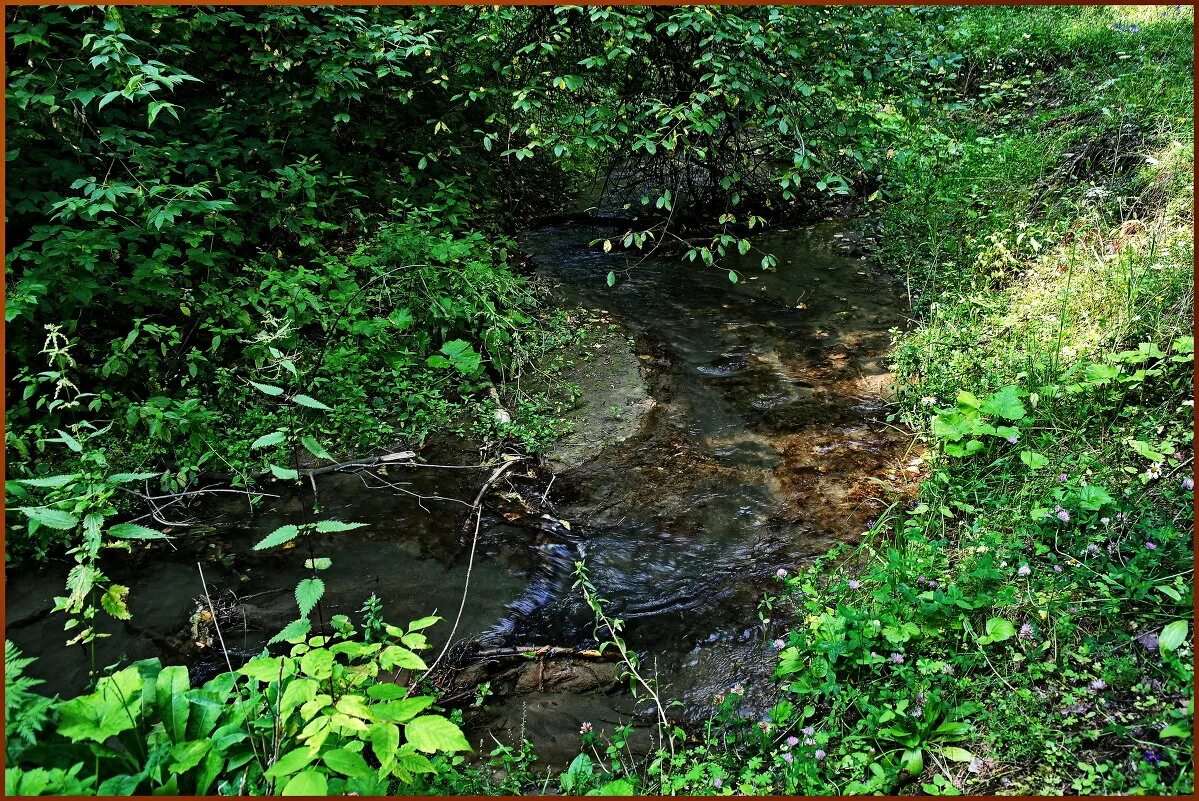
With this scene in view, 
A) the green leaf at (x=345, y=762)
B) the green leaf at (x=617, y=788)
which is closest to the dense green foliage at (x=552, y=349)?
the green leaf at (x=345, y=762)

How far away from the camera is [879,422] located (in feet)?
16.7

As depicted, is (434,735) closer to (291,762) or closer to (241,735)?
(291,762)

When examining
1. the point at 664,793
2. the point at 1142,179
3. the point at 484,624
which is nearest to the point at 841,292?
the point at 1142,179

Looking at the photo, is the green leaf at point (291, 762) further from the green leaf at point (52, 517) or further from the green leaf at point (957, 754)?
the green leaf at point (957, 754)

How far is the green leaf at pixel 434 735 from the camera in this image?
89.4 inches

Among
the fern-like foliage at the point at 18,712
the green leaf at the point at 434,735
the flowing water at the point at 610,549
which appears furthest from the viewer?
the flowing water at the point at 610,549

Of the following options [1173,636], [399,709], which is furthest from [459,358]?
[1173,636]

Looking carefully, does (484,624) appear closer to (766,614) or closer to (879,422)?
(766,614)

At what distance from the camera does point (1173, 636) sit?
2520mm

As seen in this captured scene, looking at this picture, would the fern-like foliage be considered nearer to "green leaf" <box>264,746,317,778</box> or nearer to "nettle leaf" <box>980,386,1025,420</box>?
"green leaf" <box>264,746,317,778</box>

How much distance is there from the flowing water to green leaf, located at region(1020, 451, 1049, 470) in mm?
911

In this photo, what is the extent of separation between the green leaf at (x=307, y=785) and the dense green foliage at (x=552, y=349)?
0.5 inches

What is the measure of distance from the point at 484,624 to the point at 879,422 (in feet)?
10.5

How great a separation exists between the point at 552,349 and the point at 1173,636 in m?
4.68
